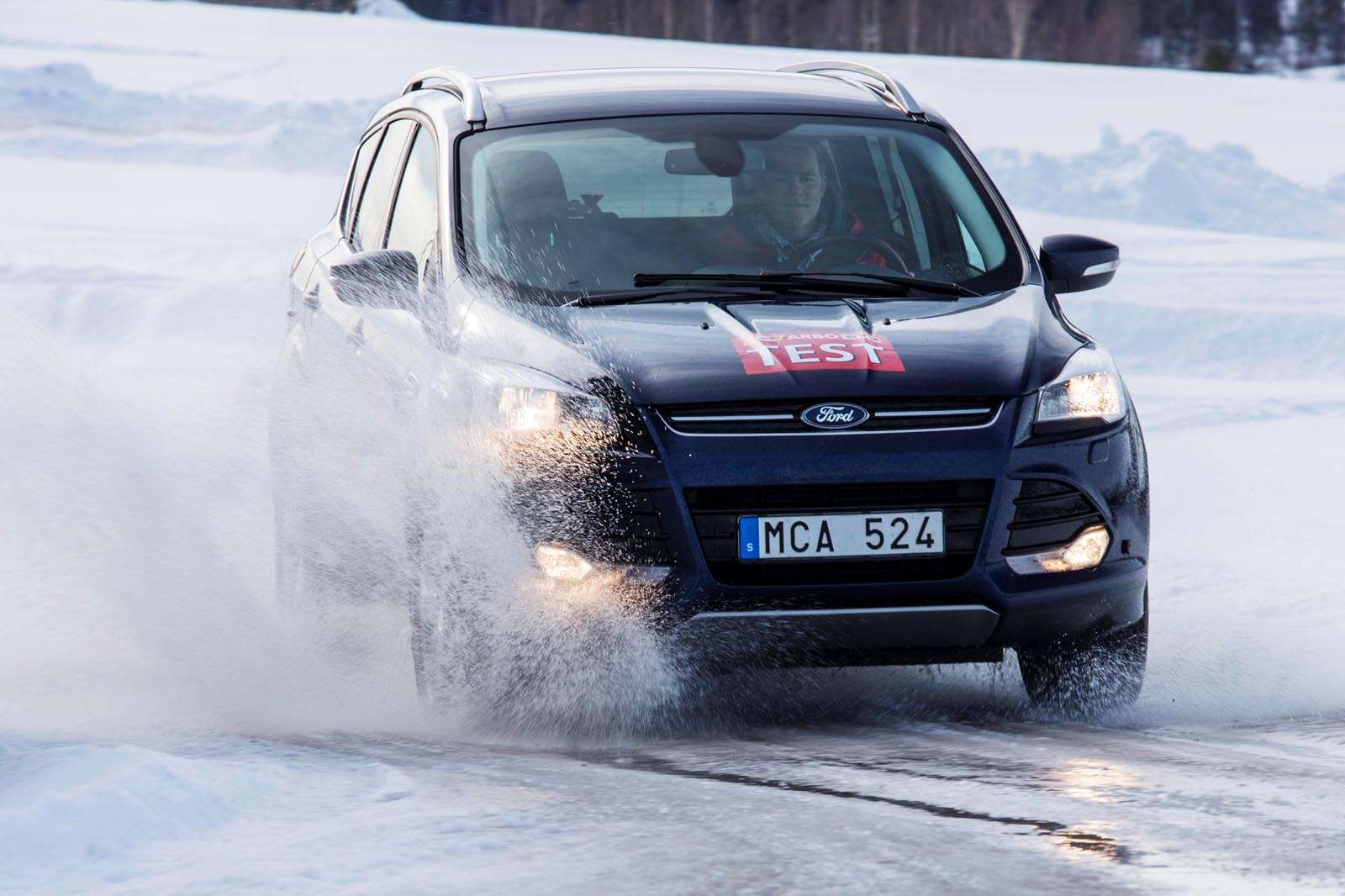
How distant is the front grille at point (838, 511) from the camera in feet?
14.9

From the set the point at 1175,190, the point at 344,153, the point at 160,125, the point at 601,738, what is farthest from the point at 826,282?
the point at 160,125

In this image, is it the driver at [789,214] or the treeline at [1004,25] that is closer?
the driver at [789,214]

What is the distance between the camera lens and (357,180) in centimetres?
712

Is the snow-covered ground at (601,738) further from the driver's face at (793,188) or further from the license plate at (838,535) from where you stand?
the driver's face at (793,188)

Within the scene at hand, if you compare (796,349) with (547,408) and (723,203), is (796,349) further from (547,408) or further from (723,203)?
(723,203)

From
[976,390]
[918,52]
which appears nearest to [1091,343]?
[976,390]

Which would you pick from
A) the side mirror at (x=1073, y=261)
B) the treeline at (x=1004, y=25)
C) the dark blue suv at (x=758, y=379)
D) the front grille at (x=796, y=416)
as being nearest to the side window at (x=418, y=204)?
the dark blue suv at (x=758, y=379)

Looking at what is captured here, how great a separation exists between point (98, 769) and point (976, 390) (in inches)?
86.2

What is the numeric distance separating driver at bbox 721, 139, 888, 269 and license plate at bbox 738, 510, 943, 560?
1255 millimetres

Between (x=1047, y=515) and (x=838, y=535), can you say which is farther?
(x=1047, y=515)

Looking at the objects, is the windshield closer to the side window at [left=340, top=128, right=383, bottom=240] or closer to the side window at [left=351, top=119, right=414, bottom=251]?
the side window at [left=351, top=119, right=414, bottom=251]

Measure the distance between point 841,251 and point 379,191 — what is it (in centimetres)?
174

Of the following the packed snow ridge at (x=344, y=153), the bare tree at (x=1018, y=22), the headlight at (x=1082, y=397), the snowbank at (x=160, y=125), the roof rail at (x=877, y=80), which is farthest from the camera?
the bare tree at (x=1018, y=22)

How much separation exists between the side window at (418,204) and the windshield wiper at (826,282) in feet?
2.41
